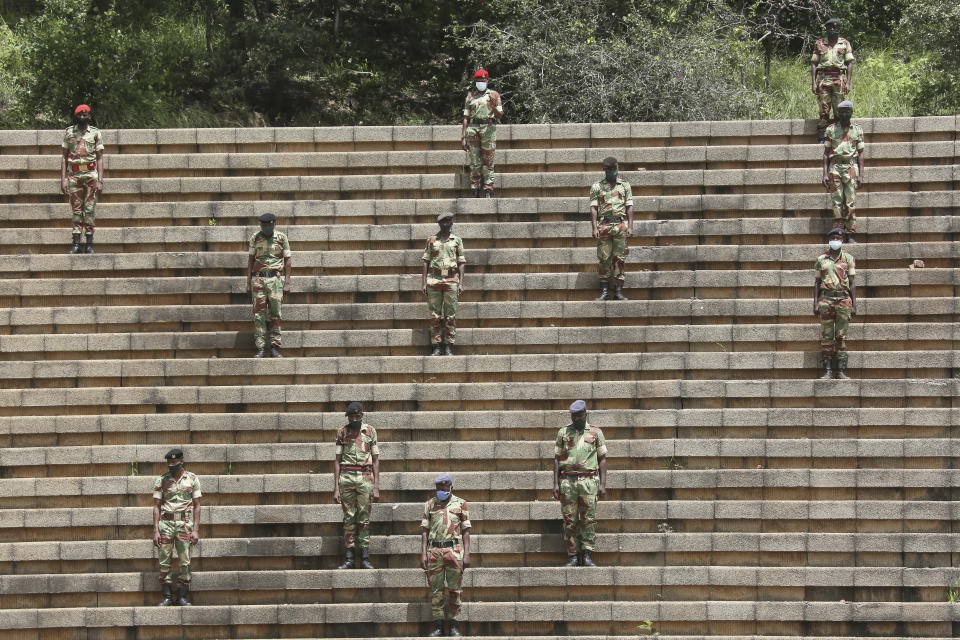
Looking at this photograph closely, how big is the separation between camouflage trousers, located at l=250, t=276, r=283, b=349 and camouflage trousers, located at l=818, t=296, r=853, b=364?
5.61 meters

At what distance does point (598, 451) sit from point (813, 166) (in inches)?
227

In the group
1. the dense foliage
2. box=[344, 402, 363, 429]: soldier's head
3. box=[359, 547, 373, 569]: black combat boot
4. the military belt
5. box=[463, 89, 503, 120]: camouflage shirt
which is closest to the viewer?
the military belt

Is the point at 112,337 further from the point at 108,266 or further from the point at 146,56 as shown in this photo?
the point at 146,56

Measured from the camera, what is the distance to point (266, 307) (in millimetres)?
14383

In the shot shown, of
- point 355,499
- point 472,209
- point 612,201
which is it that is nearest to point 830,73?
point 612,201

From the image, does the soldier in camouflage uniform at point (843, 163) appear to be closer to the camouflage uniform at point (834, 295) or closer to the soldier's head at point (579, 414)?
the camouflage uniform at point (834, 295)

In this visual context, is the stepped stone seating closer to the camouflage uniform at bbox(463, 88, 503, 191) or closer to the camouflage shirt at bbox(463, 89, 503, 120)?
the camouflage uniform at bbox(463, 88, 503, 191)

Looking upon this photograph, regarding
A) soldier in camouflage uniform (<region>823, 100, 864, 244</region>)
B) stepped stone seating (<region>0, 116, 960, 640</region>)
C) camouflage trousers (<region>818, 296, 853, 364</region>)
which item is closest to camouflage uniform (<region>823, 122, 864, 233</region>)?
soldier in camouflage uniform (<region>823, 100, 864, 244</region>)

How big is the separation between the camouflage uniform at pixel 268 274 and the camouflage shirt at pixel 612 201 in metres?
3.35

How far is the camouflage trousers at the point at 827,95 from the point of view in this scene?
1641 cm

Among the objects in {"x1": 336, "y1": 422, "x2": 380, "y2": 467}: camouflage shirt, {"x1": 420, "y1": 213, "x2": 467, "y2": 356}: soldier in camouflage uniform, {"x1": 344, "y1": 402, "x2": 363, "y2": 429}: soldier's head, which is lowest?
{"x1": 336, "y1": 422, "x2": 380, "y2": 467}: camouflage shirt

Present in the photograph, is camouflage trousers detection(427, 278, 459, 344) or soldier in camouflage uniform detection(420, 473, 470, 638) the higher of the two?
camouflage trousers detection(427, 278, 459, 344)

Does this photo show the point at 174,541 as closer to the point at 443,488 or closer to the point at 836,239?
the point at 443,488

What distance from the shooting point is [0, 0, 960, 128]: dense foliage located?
19656 millimetres
